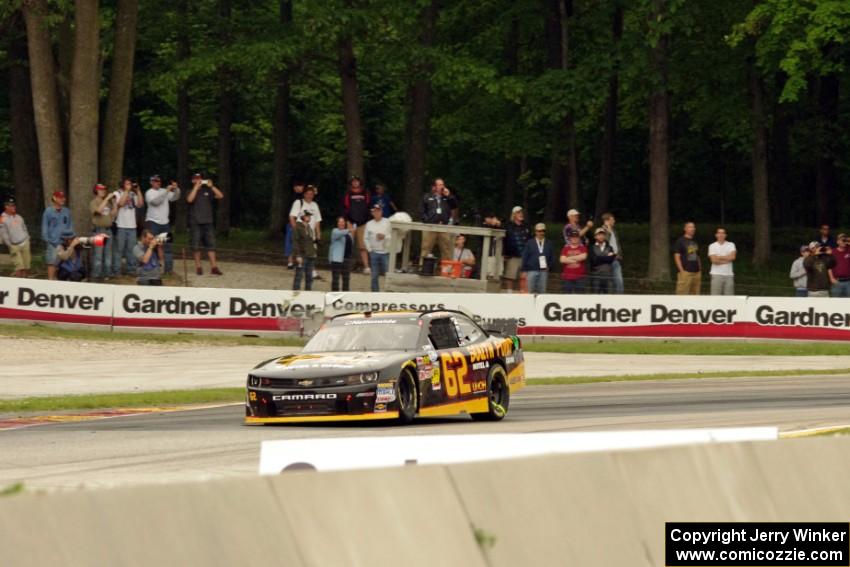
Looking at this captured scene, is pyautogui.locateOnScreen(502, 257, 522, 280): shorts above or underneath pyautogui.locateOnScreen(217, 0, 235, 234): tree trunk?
underneath

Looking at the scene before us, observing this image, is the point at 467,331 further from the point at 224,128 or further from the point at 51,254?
the point at 224,128

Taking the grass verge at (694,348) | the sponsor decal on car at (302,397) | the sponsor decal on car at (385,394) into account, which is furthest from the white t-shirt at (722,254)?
the sponsor decal on car at (302,397)

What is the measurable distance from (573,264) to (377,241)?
12.6 ft

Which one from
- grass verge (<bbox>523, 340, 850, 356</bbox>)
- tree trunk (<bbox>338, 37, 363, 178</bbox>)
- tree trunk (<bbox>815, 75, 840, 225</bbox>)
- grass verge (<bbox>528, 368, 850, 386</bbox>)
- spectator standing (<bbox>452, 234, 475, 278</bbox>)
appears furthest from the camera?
tree trunk (<bbox>815, 75, 840, 225</bbox>)

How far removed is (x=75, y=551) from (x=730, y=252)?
90.3 feet

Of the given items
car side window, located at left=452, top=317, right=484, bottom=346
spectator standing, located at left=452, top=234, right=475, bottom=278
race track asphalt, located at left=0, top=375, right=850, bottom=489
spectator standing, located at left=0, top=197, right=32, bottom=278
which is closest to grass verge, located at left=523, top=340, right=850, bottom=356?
spectator standing, located at left=452, top=234, right=475, bottom=278

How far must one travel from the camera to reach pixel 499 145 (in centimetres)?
4647

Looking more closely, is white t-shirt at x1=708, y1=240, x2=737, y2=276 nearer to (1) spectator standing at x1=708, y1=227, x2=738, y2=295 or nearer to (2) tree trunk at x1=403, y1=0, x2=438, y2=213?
(1) spectator standing at x1=708, y1=227, x2=738, y2=295

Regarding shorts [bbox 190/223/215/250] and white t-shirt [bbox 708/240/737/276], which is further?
shorts [bbox 190/223/215/250]

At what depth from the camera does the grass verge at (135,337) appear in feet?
97.6

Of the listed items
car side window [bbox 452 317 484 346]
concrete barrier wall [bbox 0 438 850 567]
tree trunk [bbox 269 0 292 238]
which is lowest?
car side window [bbox 452 317 484 346]

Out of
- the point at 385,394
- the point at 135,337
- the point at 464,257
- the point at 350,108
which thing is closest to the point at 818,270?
the point at 464,257

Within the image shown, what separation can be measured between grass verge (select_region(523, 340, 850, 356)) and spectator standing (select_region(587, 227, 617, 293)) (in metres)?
1.08

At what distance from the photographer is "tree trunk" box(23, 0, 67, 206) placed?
36062 mm
